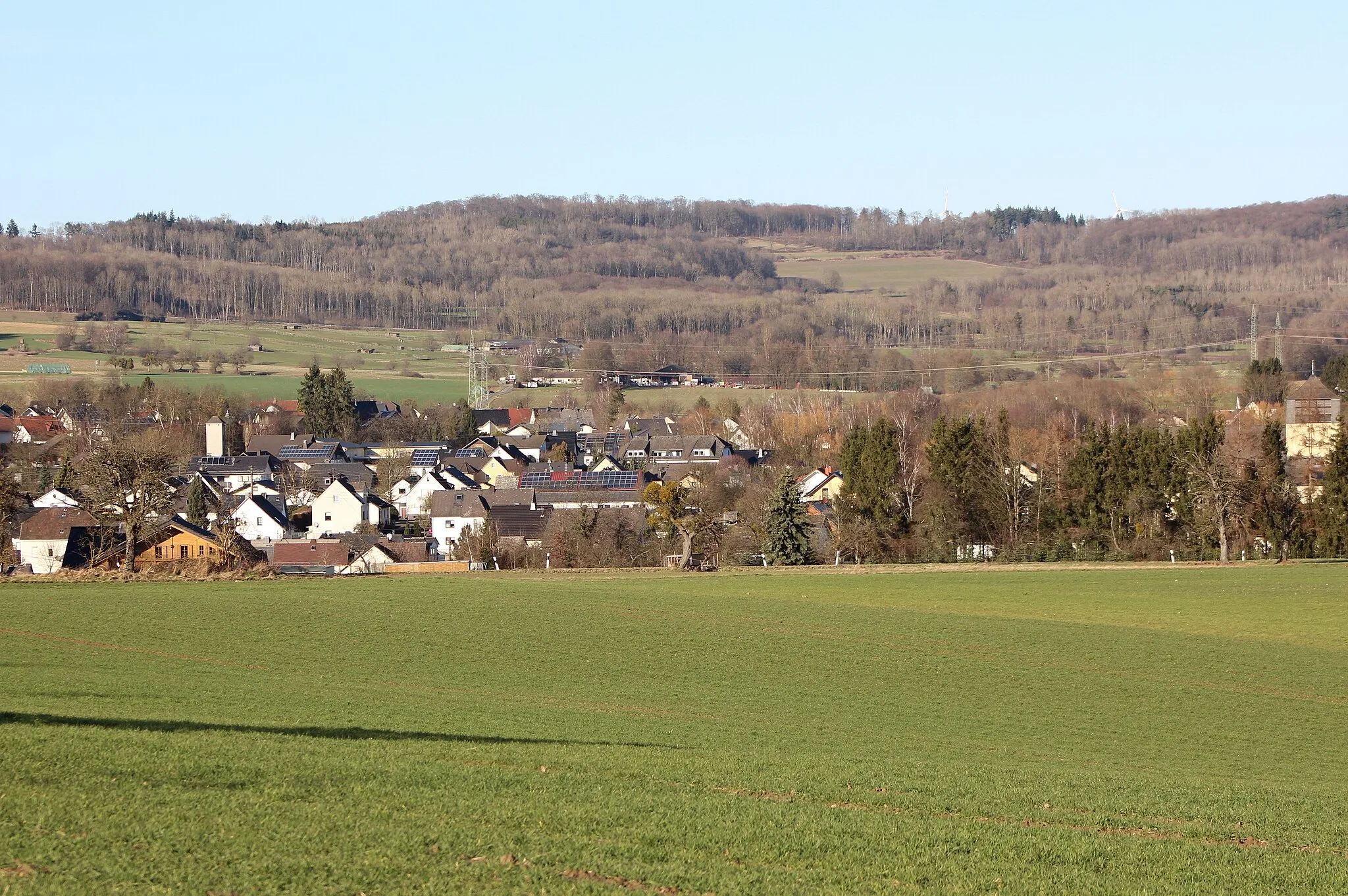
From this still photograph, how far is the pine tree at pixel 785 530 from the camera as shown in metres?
60.2

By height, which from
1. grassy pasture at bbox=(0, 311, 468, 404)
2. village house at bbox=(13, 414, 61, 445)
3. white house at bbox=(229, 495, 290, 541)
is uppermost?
grassy pasture at bbox=(0, 311, 468, 404)

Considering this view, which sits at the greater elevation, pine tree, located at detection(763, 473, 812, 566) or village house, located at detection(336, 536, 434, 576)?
pine tree, located at detection(763, 473, 812, 566)

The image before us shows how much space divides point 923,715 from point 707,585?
25.9 metres

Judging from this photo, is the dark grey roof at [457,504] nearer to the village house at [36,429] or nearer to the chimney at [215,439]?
the chimney at [215,439]

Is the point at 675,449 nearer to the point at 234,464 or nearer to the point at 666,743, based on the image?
the point at 234,464

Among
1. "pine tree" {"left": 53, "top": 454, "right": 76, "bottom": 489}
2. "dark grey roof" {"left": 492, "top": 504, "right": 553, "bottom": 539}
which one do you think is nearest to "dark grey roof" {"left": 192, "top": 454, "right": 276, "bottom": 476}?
"pine tree" {"left": 53, "top": 454, "right": 76, "bottom": 489}

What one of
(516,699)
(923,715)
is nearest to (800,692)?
(923,715)

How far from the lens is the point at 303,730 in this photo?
1781cm

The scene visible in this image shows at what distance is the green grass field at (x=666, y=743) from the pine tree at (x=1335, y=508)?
59.2 ft

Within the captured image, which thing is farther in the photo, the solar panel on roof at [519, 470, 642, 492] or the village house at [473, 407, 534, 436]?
the village house at [473, 407, 534, 436]

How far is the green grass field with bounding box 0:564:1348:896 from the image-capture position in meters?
10.7

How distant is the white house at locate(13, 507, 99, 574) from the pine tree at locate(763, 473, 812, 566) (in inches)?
1233

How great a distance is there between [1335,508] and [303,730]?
173ft

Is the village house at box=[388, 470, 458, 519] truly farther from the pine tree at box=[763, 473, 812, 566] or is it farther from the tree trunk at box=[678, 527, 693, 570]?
the pine tree at box=[763, 473, 812, 566]
